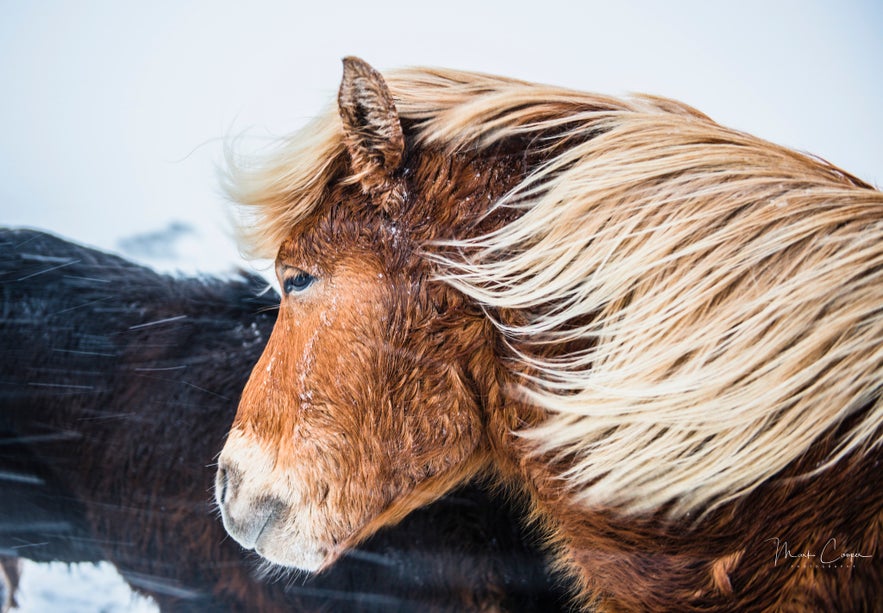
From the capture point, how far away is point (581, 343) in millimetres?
583

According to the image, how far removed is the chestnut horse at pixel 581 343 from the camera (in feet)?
1.65

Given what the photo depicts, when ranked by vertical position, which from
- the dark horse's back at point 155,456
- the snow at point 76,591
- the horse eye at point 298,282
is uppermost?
the horse eye at point 298,282

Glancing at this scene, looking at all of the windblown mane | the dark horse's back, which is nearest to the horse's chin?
the dark horse's back

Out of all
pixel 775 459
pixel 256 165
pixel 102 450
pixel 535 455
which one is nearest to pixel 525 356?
pixel 535 455

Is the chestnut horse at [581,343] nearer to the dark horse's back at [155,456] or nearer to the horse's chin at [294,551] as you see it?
the horse's chin at [294,551]

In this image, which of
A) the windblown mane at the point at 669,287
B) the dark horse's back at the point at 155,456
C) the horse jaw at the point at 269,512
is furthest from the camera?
the dark horse's back at the point at 155,456

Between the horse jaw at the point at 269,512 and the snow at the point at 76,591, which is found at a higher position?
the horse jaw at the point at 269,512

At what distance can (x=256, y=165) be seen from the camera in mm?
732

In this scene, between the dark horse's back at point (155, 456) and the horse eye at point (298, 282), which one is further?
the dark horse's back at point (155, 456)

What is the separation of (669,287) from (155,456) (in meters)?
0.81

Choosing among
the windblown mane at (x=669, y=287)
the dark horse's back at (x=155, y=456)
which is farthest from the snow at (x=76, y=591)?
the windblown mane at (x=669, y=287)

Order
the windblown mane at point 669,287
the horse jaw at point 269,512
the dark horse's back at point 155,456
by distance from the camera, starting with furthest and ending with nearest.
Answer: the dark horse's back at point 155,456
the horse jaw at point 269,512
the windblown mane at point 669,287

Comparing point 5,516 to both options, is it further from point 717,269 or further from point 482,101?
point 717,269

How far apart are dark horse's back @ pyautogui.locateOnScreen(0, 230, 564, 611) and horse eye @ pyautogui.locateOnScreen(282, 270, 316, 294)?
0.87 ft
